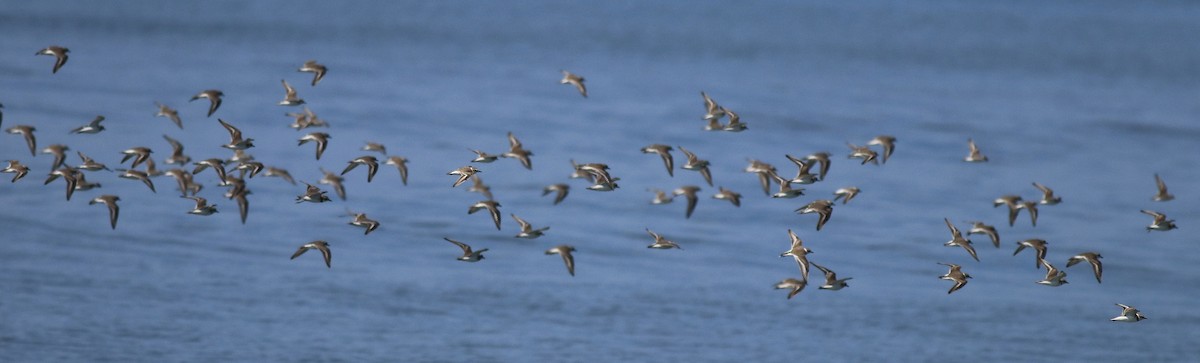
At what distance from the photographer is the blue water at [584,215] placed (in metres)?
48.1

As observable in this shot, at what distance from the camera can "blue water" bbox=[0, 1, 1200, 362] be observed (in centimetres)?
4812

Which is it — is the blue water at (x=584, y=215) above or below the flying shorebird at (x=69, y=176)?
above

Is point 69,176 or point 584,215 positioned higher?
point 584,215

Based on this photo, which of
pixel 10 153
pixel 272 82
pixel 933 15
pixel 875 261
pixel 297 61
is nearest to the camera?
pixel 875 261

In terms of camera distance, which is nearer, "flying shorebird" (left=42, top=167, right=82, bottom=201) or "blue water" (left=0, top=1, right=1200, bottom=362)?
"flying shorebird" (left=42, top=167, right=82, bottom=201)

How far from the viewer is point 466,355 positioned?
45.3 meters

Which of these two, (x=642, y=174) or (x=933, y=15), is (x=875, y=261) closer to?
(x=642, y=174)

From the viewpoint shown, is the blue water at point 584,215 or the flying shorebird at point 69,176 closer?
the flying shorebird at point 69,176

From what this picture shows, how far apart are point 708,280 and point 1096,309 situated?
1185cm

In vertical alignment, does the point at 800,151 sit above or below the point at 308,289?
above

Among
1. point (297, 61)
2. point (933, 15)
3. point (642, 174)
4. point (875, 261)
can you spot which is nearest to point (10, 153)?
point (642, 174)

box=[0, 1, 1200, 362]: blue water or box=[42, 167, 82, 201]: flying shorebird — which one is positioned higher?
box=[0, 1, 1200, 362]: blue water

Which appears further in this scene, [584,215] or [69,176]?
[584,215]

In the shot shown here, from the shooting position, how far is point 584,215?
65.9 meters
